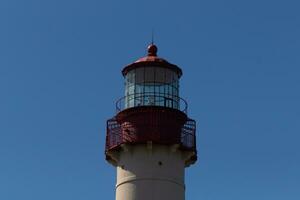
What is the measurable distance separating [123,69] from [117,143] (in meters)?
3.12

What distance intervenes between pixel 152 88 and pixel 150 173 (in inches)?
141

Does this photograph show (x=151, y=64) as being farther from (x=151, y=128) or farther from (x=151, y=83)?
(x=151, y=128)

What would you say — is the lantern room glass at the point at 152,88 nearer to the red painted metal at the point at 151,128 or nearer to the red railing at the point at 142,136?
the red painted metal at the point at 151,128

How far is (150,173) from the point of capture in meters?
29.0

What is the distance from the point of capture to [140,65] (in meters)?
30.9

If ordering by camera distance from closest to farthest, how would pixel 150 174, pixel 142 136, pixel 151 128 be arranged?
pixel 150 174
pixel 142 136
pixel 151 128

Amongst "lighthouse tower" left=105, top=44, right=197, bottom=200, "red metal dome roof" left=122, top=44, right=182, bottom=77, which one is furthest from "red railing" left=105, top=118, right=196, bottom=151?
"red metal dome roof" left=122, top=44, right=182, bottom=77

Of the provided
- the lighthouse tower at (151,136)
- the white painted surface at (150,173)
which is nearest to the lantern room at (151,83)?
the lighthouse tower at (151,136)

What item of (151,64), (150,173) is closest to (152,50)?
(151,64)

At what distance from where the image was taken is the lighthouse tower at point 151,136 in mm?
29078

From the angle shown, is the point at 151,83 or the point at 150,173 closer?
the point at 150,173

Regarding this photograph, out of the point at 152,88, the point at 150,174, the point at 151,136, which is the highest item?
the point at 152,88

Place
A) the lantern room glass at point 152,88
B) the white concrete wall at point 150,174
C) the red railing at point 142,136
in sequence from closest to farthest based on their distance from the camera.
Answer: the white concrete wall at point 150,174 → the red railing at point 142,136 → the lantern room glass at point 152,88

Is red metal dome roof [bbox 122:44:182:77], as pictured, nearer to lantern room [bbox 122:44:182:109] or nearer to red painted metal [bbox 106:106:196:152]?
lantern room [bbox 122:44:182:109]
